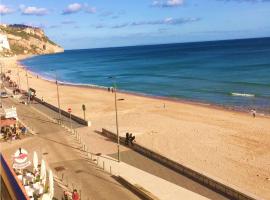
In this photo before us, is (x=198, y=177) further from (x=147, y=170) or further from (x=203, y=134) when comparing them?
(x=203, y=134)

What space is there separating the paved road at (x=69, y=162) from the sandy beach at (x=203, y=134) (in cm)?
471

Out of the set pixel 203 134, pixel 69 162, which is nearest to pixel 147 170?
pixel 69 162

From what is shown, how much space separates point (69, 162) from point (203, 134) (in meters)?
13.5

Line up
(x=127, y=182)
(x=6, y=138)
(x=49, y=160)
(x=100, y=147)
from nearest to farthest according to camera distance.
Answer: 1. (x=127, y=182)
2. (x=49, y=160)
3. (x=100, y=147)
4. (x=6, y=138)

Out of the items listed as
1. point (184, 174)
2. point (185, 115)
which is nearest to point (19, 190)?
point (184, 174)

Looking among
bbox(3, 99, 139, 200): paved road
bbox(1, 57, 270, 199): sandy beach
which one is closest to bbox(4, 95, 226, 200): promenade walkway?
bbox(3, 99, 139, 200): paved road

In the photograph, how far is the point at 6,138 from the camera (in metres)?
30.9

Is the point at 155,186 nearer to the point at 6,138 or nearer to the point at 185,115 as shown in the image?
the point at 6,138

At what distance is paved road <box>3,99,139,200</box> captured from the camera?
19297 millimetres

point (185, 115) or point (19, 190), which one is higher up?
point (19, 190)

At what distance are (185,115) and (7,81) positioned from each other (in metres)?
53.4

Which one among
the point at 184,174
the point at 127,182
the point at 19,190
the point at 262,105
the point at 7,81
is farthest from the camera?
the point at 7,81

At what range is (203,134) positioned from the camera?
107ft

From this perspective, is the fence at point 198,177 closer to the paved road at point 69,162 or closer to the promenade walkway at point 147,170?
the promenade walkway at point 147,170
